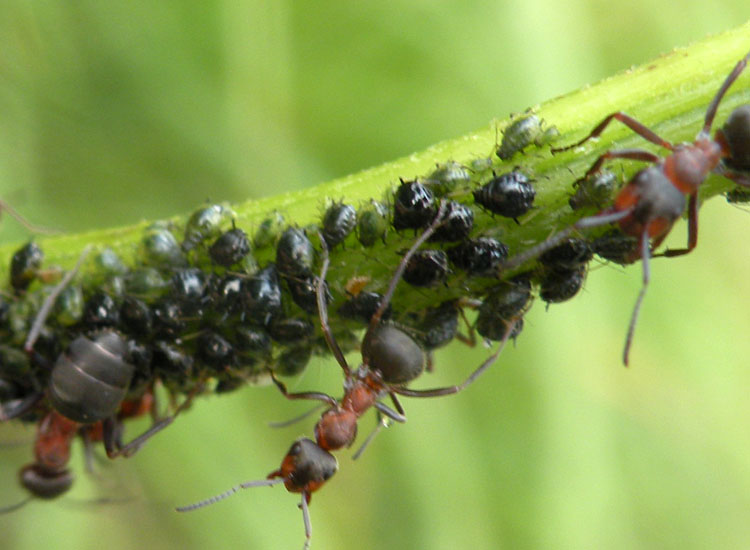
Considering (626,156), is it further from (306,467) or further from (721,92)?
(306,467)

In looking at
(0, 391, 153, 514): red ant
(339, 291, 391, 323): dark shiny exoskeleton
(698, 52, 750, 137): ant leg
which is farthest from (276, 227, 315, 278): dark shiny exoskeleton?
(698, 52, 750, 137): ant leg

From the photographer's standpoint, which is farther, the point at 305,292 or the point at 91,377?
the point at 91,377

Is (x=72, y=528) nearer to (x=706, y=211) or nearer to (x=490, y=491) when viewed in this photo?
(x=490, y=491)

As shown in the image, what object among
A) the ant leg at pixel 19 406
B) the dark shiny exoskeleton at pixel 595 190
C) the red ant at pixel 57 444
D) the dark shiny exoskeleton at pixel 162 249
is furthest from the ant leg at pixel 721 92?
the ant leg at pixel 19 406

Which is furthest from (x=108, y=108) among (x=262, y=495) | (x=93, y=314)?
(x=262, y=495)

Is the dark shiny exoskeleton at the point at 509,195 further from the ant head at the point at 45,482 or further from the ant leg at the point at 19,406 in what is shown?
the ant head at the point at 45,482

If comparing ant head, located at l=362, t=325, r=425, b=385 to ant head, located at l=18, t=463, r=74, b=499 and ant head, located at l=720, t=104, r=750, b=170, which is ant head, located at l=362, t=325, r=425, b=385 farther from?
ant head, located at l=18, t=463, r=74, b=499

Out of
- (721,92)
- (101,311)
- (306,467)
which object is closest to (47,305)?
(101,311)
